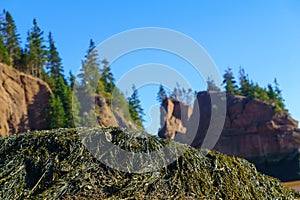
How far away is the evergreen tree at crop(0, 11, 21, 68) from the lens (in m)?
33.4

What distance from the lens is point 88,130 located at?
2.98 meters

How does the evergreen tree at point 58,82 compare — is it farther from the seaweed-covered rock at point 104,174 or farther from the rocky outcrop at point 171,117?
the seaweed-covered rock at point 104,174

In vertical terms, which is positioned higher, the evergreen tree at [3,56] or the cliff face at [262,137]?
the evergreen tree at [3,56]

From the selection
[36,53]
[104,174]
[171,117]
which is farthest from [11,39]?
[104,174]

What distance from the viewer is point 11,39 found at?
1320 inches

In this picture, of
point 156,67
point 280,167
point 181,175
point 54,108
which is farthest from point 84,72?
point 181,175

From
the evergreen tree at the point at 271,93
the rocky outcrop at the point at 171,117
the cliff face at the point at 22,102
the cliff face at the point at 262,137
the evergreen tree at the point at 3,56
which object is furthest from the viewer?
the evergreen tree at the point at 271,93

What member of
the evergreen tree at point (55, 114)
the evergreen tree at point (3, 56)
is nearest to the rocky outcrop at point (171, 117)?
the evergreen tree at point (55, 114)

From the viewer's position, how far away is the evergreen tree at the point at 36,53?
33.9 meters

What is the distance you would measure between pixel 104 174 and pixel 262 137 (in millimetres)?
30009

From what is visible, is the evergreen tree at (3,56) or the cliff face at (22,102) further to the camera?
the evergreen tree at (3,56)

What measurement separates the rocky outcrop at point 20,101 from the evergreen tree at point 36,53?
14.3ft

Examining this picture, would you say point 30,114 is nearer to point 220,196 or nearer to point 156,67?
point 156,67

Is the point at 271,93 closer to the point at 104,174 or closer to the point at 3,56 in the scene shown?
the point at 3,56
